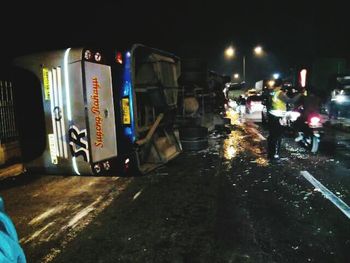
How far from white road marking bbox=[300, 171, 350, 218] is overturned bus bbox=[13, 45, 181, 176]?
322 centimetres

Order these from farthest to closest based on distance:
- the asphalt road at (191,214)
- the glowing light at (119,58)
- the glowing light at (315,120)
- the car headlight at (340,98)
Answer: the car headlight at (340,98)
the glowing light at (315,120)
the glowing light at (119,58)
the asphalt road at (191,214)

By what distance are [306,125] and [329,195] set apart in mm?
3803

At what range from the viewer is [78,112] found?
5.17 meters

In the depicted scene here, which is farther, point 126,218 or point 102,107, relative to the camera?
point 102,107

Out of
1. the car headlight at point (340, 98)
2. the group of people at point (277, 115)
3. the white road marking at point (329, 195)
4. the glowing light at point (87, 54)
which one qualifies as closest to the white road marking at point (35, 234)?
the glowing light at point (87, 54)

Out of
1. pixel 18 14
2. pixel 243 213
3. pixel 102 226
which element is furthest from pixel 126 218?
pixel 18 14

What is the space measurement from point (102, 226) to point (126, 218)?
0.39 m

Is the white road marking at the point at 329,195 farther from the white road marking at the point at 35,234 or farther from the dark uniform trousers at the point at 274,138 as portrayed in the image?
the white road marking at the point at 35,234

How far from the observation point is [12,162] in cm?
903

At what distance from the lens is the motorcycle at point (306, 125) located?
29.4 feet

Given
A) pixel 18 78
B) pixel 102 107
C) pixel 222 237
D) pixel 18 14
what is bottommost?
pixel 222 237

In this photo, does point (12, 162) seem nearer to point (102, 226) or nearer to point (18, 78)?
point (18, 78)

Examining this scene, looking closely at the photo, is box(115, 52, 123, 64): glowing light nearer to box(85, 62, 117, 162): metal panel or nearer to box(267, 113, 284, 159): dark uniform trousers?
box(85, 62, 117, 162): metal panel

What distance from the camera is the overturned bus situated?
5.18 metres
